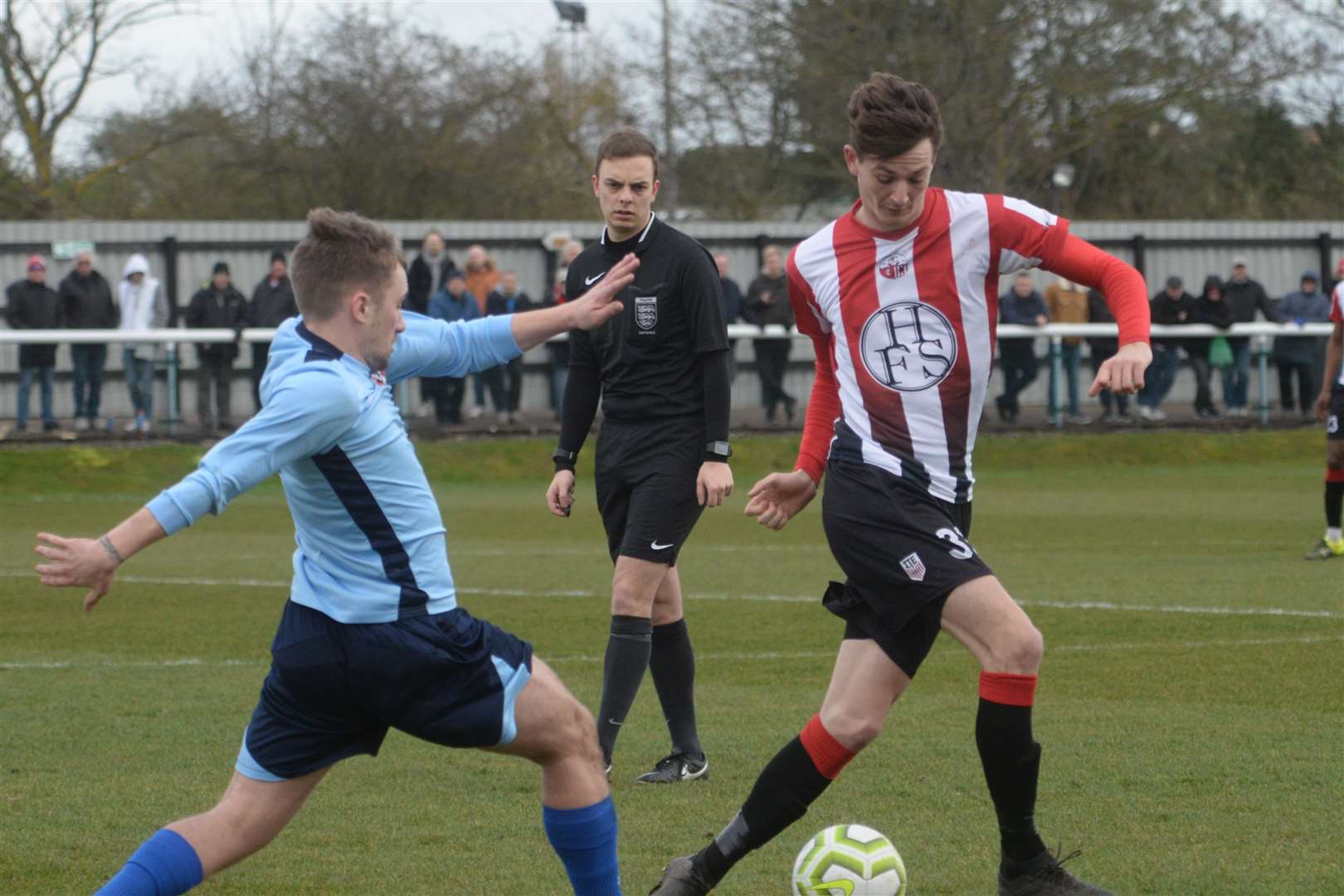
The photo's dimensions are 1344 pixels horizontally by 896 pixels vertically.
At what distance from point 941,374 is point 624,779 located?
2144mm

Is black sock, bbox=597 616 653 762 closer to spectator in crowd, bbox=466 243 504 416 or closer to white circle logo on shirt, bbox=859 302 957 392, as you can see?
white circle logo on shirt, bbox=859 302 957 392

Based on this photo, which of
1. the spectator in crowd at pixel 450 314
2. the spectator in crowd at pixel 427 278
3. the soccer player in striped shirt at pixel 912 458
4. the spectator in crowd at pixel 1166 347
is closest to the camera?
the soccer player in striped shirt at pixel 912 458

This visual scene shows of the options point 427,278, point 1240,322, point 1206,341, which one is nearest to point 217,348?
point 427,278

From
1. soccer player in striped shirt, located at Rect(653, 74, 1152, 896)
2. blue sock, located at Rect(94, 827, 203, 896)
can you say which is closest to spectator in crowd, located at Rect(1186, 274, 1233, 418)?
soccer player in striped shirt, located at Rect(653, 74, 1152, 896)

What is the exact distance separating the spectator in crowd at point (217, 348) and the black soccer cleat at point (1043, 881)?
1569 cm

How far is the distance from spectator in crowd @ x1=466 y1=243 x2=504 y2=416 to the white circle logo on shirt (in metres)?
15.9

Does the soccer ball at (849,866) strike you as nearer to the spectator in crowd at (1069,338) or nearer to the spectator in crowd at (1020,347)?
the spectator in crowd at (1020,347)

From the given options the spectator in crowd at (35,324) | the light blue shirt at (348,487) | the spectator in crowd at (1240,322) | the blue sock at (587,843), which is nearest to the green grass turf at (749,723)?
the blue sock at (587,843)

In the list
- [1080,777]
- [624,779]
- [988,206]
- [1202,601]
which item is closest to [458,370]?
[988,206]

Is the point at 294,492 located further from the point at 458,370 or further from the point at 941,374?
the point at 941,374

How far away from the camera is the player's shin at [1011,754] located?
14.2 feet

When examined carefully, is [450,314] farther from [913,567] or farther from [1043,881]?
[1043,881]

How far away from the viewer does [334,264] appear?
3.76 metres

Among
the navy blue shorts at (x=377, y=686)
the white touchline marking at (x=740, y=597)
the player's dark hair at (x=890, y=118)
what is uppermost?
the player's dark hair at (x=890, y=118)
